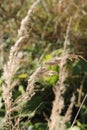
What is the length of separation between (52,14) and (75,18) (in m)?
0.18

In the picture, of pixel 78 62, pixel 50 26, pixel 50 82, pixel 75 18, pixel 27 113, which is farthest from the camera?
pixel 50 26

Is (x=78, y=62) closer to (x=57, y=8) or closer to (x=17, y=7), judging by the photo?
(x=57, y=8)

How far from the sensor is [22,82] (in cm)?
181

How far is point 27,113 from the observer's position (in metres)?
1.36

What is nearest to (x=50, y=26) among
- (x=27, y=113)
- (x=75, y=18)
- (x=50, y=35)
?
(x=50, y=35)

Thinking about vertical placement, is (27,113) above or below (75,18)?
below

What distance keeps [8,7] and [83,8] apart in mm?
493

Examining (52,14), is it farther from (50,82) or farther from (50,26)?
(50,82)

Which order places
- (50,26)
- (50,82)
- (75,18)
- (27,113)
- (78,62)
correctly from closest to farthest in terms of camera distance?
(27,113)
(50,82)
(78,62)
(75,18)
(50,26)

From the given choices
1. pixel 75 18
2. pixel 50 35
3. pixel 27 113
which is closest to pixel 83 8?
pixel 75 18

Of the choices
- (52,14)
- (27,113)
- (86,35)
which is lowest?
(27,113)

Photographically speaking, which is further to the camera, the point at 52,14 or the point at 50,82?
the point at 52,14

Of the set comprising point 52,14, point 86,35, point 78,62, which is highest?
point 52,14

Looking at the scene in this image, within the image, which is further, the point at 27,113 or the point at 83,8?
the point at 83,8
